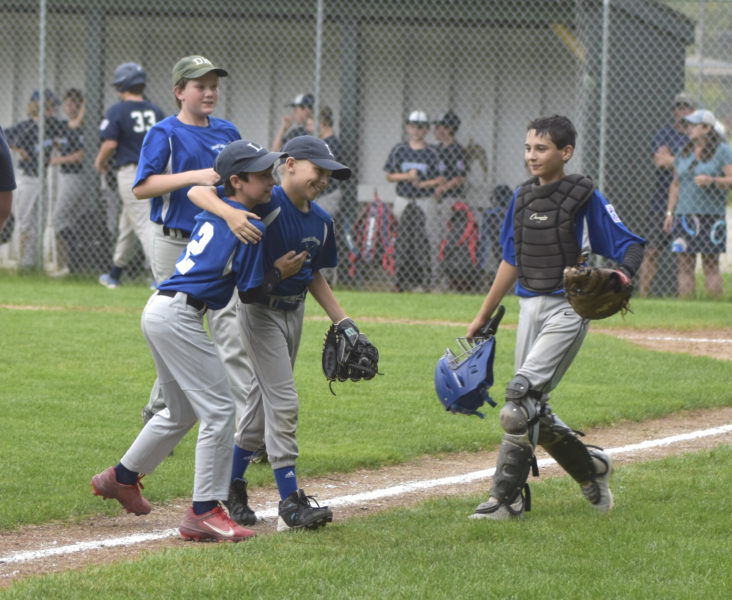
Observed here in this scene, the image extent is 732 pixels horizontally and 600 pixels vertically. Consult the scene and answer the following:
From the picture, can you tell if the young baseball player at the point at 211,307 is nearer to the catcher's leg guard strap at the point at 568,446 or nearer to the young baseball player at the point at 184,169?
the young baseball player at the point at 184,169

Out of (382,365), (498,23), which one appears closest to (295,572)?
Answer: (382,365)

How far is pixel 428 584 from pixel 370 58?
12.3 meters

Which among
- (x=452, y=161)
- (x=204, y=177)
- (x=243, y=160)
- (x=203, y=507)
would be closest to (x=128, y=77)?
(x=452, y=161)

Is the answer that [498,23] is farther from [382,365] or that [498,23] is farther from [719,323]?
[382,365]

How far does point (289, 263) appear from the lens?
4.81 meters

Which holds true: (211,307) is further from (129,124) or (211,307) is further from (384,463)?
(129,124)

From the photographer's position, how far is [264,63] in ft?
52.5

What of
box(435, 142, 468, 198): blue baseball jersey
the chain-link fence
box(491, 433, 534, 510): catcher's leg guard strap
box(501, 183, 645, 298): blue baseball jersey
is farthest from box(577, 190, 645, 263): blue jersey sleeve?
box(435, 142, 468, 198): blue baseball jersey

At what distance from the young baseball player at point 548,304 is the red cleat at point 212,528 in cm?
105

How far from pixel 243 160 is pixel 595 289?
1.53 meters

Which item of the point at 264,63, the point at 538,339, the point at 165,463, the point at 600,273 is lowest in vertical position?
the point at 165,463

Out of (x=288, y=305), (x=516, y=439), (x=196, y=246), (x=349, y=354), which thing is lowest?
(x=516, y=439)

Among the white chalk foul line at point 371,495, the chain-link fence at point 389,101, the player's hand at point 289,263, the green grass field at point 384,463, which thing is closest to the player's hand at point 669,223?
the chain-link fence at point 389,101

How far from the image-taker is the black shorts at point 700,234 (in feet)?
41.5
